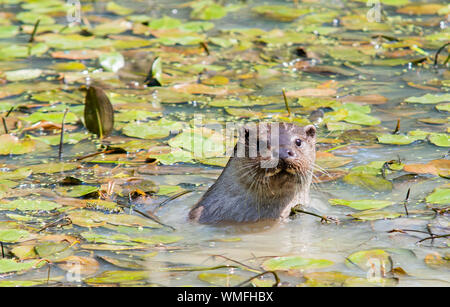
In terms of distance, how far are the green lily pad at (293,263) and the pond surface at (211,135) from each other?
11 mm

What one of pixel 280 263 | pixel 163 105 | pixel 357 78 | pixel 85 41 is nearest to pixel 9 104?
pixel 163 105

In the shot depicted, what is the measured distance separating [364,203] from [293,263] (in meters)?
1.13

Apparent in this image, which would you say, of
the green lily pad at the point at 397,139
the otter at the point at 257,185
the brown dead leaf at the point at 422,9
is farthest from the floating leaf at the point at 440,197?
the brown dead leaf at the point at 422,9

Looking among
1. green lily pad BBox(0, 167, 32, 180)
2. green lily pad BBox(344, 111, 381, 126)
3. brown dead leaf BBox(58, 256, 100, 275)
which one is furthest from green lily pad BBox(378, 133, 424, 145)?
brown dead leaf BBox(58, 256, 100, 275)

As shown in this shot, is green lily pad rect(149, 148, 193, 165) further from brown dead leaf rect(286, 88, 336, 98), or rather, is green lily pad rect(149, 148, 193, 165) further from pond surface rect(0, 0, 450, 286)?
brown dead leaf rect(286, 88, 336, 98)

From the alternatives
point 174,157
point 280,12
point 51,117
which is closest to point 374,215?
point 174,157

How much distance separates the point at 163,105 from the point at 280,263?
3.29 m

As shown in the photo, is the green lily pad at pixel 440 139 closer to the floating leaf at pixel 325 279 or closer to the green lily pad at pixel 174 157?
the green lily pad at pixel 174 157

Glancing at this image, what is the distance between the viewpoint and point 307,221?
4.57 metres

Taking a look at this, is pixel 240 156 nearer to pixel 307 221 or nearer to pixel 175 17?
pixel 307 221

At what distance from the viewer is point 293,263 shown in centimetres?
362

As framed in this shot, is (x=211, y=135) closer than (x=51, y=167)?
No

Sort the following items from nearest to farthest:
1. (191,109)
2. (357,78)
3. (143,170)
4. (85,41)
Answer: (143,170)
(191,109)
(357,78)
(85,41)

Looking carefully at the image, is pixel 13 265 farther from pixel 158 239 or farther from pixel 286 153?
pixel 286 153
